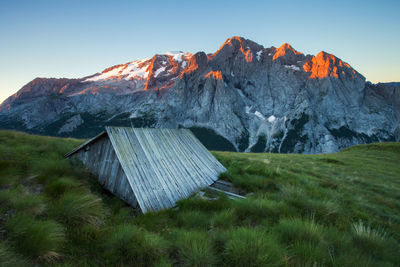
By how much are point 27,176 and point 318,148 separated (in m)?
210

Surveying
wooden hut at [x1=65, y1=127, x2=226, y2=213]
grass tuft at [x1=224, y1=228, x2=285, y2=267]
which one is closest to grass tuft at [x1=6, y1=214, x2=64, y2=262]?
wooden hut at [x1=65, y1=127, x2=226, y2=213]

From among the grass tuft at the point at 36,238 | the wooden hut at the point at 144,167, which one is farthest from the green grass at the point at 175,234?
the wooden hut at the point at 144,167

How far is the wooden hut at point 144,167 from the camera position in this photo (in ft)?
25.7

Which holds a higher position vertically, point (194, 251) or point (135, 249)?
point (194, 251)

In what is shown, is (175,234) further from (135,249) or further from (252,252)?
(252,252)

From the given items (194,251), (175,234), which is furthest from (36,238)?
(194,251)

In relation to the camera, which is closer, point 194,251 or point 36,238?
point 36,238

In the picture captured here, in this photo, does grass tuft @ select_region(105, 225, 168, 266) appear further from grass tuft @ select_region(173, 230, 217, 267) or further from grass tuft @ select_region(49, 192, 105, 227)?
grass tuft @ select_region(49, 192, 105, 227)

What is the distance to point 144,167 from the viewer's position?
8852 mm

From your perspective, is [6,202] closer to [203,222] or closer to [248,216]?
[203,222]

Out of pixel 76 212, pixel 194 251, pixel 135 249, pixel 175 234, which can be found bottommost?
pixel 175 234

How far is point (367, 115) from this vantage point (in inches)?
7835

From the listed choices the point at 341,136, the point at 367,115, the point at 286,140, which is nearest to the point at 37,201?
the point at 286,140

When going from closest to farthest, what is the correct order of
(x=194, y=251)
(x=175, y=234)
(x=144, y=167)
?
1. (x=194, y=251)
2. (x=175, y=234)
3. (x=144, y=167)
